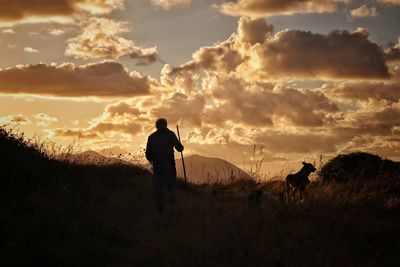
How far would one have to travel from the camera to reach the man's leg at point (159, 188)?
13.1 m

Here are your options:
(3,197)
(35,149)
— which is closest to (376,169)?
(35,149)

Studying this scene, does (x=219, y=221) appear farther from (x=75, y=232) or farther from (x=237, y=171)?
(x=237, y=171)

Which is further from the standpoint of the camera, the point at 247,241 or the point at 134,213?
the point at 134,213

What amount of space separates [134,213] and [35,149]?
3.94 meters

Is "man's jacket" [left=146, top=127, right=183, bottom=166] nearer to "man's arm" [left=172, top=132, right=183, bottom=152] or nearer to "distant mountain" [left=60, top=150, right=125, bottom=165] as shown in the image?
"man's arm" [left=172, top=132, right=183, bottom=152]

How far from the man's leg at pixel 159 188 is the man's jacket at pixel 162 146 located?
0.25m

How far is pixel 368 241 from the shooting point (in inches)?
392

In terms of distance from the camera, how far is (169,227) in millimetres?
10727

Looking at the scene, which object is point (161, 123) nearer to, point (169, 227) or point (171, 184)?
point (171, 184)

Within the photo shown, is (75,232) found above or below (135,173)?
below

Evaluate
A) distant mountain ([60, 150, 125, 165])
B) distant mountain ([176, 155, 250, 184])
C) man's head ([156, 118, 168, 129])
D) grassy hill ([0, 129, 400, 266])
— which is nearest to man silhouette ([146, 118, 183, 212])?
man's head ([156, 118, 168, 129])

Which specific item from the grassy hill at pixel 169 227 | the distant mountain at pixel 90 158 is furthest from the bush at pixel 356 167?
the distant mountain at pixel 90 158

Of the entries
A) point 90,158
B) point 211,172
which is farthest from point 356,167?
point 90,158

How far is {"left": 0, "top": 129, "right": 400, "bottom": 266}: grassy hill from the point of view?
320 inches
